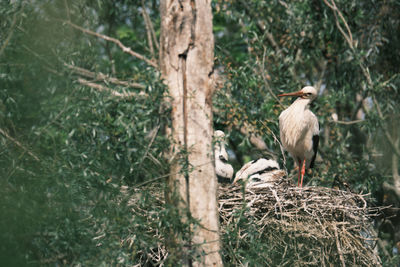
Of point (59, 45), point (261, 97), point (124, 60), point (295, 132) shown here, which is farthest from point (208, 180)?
point (124, 60)

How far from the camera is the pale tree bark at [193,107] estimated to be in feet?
15.9

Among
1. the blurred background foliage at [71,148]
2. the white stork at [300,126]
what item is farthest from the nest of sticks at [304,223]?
the white stork at [300,126]

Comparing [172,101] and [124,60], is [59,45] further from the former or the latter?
[124,60]

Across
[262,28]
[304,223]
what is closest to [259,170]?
[304,223]

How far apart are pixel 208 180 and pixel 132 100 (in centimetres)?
91

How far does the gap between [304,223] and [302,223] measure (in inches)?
1.3

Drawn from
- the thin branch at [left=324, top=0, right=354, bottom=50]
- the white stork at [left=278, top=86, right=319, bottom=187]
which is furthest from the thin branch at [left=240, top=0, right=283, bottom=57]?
the white stork at [left=278, top=86, right=319, bottom=187]

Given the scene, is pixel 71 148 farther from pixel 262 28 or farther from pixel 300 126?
pixel 262 28

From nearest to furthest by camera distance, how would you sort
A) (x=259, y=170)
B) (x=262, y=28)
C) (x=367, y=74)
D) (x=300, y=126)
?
(x=259, y=170), (x=300, y=126), (x=367, y=74), (x=262, y=28)

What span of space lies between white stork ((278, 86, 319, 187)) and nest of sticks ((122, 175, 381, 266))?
156 cm

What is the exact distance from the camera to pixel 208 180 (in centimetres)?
496

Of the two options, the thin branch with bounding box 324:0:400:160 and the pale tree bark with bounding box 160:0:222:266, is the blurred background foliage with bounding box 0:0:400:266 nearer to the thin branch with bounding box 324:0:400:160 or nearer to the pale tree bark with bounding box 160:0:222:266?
the pale tree bark with bounding box 160:0:222:266

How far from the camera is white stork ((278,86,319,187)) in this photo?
8164 mm

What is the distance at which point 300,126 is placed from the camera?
819 cm
